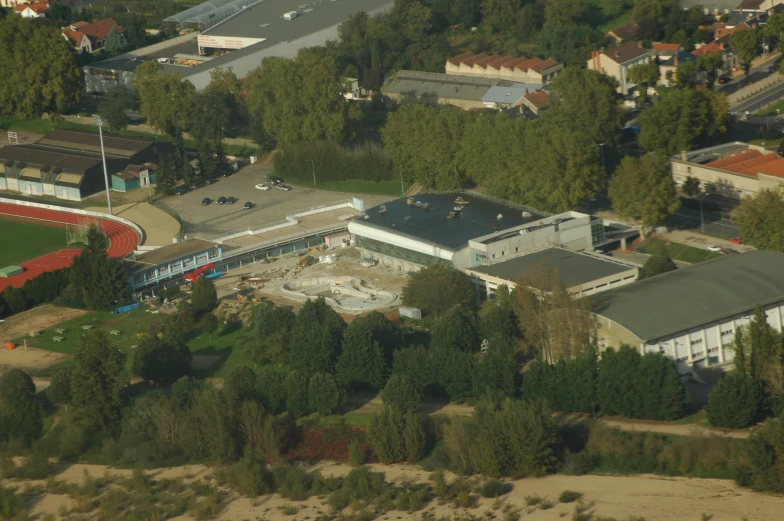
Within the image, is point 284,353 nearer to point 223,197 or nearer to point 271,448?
point 271,448

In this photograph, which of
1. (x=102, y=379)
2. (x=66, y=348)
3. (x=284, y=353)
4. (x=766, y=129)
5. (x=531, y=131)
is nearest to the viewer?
(x=102, y=379)

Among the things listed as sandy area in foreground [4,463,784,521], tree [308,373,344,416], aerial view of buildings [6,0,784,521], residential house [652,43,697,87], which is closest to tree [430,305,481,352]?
aerial view of buildings [6,0,784,521]

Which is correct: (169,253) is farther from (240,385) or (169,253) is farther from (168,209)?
(240,385)

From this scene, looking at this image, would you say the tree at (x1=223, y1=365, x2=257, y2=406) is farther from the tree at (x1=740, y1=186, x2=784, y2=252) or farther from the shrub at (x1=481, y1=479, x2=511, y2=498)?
the tree at (x1=740, y1=186, x2=784, y2=252)

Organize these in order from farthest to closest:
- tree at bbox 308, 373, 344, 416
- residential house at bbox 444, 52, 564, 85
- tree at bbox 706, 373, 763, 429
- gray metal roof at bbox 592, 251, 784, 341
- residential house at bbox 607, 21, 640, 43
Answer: residential house at bbox 607, 21, 640, 43
residential house at bbox 444, 52, 564, 85
gray metal roof at bbox 592, 251, 784, 341
tree at bbox 308, 373, 344, 416
tree at bbox 706, 373, 763, 429

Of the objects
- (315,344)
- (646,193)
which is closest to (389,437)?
(315,344)

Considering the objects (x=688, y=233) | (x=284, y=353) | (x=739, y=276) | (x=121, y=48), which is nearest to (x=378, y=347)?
(x=284, y=353)
